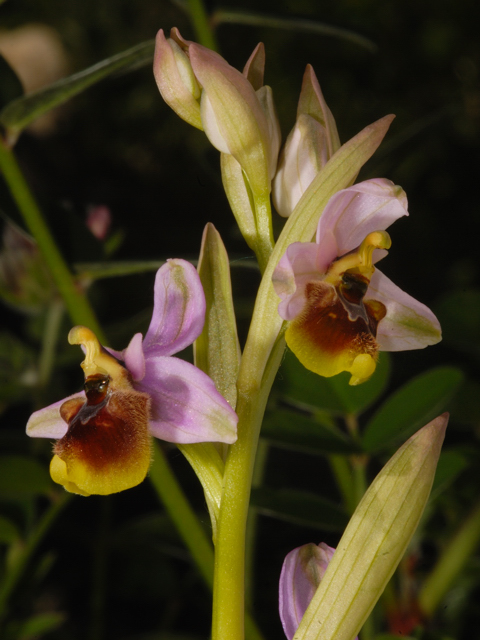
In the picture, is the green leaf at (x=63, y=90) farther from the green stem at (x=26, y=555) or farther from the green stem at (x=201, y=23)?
the green stem at (x=26, y=555)

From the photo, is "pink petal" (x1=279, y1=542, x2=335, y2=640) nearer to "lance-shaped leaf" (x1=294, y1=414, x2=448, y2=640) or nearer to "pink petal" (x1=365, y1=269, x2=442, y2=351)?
"lance-shaped leaf" (x1=294, y1=414, x2=448, y2=640)

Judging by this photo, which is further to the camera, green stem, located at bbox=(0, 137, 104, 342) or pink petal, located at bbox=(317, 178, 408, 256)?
green stem, located at bbox=(0, 137, 104, 342)

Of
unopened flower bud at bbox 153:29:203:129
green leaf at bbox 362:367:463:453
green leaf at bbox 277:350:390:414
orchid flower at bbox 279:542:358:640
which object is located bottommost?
green leaf at bbox 362:367:463:453

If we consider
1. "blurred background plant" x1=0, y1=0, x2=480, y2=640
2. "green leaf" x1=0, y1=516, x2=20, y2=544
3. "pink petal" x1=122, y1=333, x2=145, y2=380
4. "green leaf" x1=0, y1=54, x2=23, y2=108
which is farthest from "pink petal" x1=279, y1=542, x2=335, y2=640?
"green leaf" x1=0, y1=54, x2=23, y2=108

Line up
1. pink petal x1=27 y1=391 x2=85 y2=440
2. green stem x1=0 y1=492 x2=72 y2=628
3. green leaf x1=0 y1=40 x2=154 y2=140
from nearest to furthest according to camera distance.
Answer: pink petal x1=27 y1=391 x2=85 y2=440
green leaf x1=0 y1=40 x2=154 y2=140
green stem x1=0 y1=492 x2=72 y2=628

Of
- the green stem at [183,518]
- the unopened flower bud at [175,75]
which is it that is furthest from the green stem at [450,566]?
the unopened flower bud at [175,75]

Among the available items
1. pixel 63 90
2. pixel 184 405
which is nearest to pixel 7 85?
pixel 63 90

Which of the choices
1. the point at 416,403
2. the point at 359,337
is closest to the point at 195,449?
the point at 359,337

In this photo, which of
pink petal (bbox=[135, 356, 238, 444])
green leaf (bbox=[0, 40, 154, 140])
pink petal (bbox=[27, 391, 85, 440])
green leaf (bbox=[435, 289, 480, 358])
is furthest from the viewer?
green leaf (bbox=[435, 289, 480, 358])
